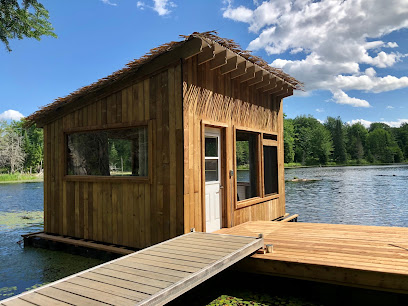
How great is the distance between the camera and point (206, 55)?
4.86 meters

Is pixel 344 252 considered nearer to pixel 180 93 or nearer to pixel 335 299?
pixel 335 299

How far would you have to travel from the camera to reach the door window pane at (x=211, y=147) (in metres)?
5.57

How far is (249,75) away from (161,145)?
229 cm

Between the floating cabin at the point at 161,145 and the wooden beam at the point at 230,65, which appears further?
the wooden beam at the point at 230,65

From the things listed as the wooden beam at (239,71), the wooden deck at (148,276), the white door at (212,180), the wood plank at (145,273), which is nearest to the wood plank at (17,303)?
the wooden deck at (148,276)

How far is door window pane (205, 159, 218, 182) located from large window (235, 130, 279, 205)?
1059 millimetres

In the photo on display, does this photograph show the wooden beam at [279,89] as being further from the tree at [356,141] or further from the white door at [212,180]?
the tree at [356,141]

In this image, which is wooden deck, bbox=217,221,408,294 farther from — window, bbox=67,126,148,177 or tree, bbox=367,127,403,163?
tree, bbox=367,127,403,163

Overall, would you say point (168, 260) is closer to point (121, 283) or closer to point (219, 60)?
point (121, 283)

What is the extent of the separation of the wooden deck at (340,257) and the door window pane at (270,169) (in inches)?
91.3

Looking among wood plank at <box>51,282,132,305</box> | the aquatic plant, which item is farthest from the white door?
the aquatic plant

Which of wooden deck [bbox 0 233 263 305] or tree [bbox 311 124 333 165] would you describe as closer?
wooden deck [bbox 0 233 263 305]

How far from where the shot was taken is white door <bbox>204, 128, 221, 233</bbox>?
5.37 m

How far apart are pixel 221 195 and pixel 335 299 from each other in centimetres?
255
